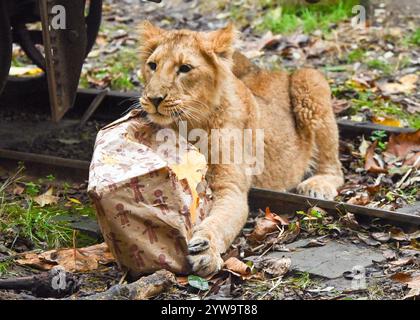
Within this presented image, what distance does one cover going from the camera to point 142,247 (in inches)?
197

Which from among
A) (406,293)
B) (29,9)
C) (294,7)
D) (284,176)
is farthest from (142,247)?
(294,7)

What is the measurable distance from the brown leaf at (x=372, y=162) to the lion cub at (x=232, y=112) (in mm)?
230

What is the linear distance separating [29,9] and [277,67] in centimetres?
299

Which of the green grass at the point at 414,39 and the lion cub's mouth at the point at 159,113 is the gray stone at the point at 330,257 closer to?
the lion cub's mouth at the point at 159,113

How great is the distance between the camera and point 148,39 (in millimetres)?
6211

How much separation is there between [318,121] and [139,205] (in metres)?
2.84

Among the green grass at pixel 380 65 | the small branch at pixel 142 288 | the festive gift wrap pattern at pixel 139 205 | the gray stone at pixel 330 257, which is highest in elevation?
the festive gift wrap pattern at pixel 139 205

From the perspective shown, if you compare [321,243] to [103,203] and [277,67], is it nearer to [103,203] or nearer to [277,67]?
[103,203]

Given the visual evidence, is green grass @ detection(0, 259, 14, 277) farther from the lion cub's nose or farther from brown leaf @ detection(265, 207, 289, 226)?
brown leaf @ detection(265, 207, 289, 226)

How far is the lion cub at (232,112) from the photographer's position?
5.73 metres

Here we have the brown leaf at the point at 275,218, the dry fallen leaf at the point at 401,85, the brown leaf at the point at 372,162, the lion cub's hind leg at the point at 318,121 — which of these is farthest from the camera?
the dry fallen leaf at the point at 401,85

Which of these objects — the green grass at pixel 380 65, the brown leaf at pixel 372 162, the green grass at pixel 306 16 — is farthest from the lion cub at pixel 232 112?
the green grass at pixel 306 16

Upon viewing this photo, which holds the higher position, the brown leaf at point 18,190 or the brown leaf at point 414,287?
the brown leaf at point 414,287

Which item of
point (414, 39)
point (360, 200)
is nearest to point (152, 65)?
point (360, 200)
